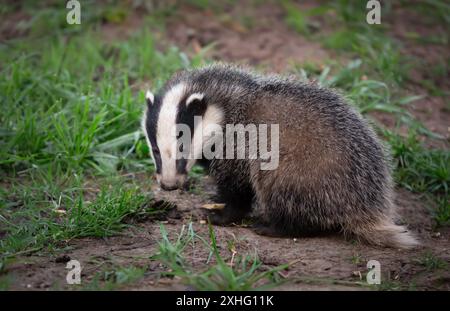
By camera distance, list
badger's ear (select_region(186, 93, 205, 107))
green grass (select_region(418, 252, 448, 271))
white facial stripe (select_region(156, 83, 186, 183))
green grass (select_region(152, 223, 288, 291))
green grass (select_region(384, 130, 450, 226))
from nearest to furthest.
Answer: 1. green grass (select_region(152, 223, 288, 291))
2. green grass (select_region(418, 252, 448, 271))
3. white facial stripe (select_region(156, 83, 186, 183))
4. badger's ear (select_region(186, 93, 205, 107))
5. green grass (select_region(384, 130, 450, 226))

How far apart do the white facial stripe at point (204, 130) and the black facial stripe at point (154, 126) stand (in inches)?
10.0

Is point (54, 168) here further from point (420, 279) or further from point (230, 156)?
point (420, 279)

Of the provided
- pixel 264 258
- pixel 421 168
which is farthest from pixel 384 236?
pixel 421 168

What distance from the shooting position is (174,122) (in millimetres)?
5191

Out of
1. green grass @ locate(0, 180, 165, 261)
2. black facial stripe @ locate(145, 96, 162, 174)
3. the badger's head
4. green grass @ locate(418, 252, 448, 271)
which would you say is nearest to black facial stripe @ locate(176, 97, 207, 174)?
the badger's head

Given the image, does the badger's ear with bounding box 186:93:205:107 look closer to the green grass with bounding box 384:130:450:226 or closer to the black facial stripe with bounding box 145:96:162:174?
the black facial stripe with bounding box 145:96:162:174

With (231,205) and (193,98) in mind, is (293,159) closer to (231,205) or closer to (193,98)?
(231,205)

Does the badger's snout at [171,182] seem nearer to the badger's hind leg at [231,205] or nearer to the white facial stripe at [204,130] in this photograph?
the white facial stripe at [204,130]

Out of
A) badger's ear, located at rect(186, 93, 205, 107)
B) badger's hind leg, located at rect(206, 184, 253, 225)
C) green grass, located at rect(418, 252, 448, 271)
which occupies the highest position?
badger's ear, located at rect(186, 93, 205, 107)

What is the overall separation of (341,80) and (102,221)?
12.5 feet

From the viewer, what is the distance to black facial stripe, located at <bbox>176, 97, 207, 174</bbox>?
5227 mm

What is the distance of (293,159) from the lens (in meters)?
5.20
